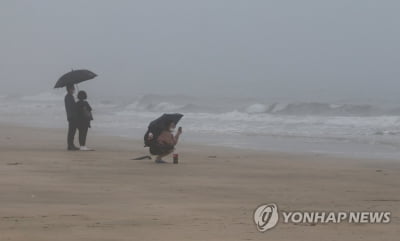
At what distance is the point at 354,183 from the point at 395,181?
0.64 meters

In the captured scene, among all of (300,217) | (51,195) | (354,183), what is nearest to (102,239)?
(300,217)

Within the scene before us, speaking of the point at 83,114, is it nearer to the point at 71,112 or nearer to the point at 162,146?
the point at 71,112

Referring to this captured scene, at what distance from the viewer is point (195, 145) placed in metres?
15.9

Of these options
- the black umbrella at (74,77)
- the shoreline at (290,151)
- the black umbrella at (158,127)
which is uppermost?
the black umbrella at (74,77)

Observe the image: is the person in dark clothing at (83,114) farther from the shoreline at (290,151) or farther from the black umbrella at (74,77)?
the shoreline at (290,151)

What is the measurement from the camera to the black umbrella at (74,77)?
1354 centimetres

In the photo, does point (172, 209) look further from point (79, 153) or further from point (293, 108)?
point (293, 108)
